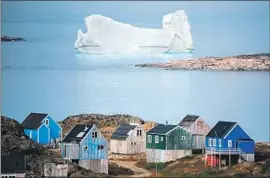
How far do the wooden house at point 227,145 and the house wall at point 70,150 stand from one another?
4.38 ft

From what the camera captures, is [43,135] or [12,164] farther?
[43,135]

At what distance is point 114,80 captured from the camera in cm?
974

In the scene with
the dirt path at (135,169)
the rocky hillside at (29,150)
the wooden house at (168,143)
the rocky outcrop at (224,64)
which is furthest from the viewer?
the rocky outcrop at (224,64)

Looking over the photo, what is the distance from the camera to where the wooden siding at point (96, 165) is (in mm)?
9523

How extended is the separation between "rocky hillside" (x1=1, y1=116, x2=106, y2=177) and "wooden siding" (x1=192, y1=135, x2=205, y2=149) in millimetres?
1007

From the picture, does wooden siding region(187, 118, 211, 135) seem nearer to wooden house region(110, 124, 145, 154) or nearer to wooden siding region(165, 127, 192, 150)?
wooden siding region(165, 127, 192, 150)

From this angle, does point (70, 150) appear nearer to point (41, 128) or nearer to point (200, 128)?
point (41, 128)

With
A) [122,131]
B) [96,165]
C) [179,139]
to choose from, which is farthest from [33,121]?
[179,139]

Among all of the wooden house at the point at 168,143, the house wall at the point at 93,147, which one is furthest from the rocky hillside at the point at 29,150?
the wooden house at the point at 168,143

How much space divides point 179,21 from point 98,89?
1118 millimetres

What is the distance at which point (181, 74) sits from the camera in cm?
986

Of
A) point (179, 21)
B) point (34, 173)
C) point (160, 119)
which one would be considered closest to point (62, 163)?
point (34, 173)

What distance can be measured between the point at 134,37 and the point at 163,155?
4.21 feet

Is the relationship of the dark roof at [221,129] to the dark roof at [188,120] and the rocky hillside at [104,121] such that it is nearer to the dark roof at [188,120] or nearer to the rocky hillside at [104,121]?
the dark roof at [188,120]
